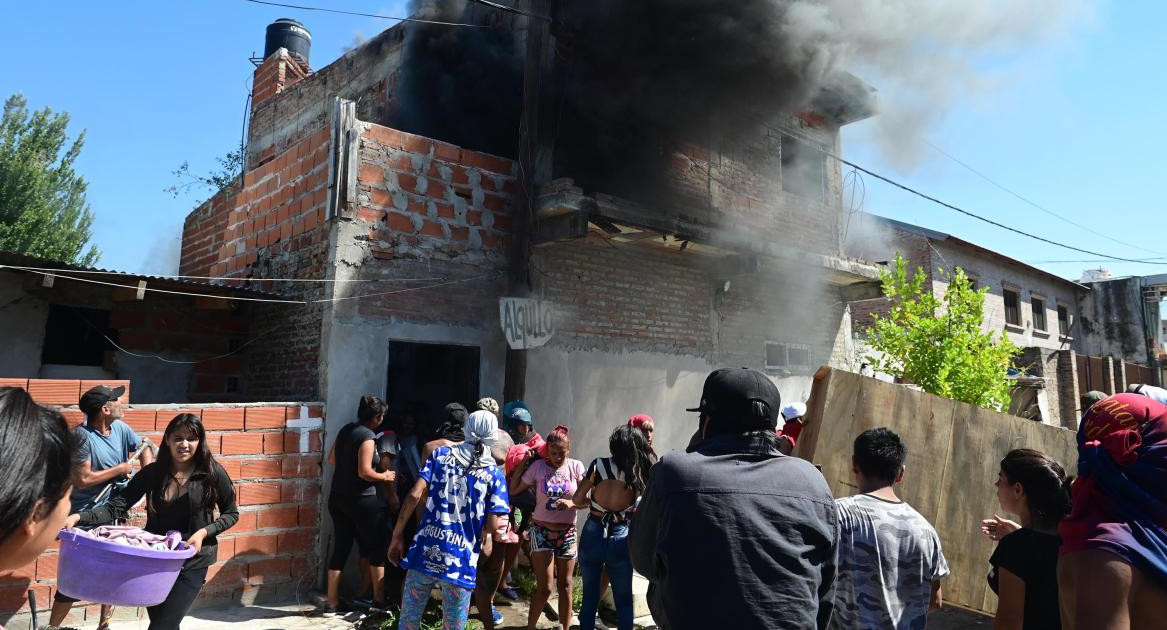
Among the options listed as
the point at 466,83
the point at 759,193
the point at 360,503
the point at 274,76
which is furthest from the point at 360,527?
the point at 274,76

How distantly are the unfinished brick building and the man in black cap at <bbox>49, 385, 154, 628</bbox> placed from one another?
1.70 meters

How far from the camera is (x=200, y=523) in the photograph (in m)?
3.79

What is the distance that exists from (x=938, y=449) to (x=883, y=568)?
2.48 metres

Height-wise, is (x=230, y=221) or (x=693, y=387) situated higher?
(x=230, y=221)

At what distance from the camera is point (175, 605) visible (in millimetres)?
3660

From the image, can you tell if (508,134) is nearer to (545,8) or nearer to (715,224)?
(545,8)

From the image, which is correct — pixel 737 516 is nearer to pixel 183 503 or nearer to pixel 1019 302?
pixel 183 503

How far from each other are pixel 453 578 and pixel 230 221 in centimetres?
675

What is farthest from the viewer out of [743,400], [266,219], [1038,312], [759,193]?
[1038,312]

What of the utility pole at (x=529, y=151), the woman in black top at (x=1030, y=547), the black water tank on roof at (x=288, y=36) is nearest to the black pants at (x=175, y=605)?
the woman in black top at (x=1030, y=547)

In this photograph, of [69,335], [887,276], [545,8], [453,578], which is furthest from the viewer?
[887,276]

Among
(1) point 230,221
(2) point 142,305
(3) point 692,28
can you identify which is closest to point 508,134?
(3) point 692,28

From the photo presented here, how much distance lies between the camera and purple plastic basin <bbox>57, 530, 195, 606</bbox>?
343 centimetres

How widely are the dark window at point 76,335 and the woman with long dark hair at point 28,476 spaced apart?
7016 millimetres
